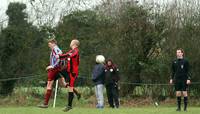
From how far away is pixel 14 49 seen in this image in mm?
30438

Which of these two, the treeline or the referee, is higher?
the treeline

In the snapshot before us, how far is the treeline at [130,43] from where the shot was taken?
27.7 m

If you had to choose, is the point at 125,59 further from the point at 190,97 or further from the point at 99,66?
the point at 99,66

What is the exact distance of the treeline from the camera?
1092 inches

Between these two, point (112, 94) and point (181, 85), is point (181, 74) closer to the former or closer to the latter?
point (181, 85)

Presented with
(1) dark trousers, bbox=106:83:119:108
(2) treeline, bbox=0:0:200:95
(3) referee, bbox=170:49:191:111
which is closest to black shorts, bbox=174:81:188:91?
(3) referee, bbox=170:49:191:111

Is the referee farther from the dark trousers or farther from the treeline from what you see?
the treeline

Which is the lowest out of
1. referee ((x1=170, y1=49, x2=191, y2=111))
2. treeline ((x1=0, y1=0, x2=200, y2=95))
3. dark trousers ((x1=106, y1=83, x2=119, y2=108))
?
dark trousers ((x1=106, y1=83, x2=119, y2=108))

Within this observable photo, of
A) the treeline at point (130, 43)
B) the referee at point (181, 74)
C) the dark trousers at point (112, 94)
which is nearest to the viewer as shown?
the referee at point (181, 74)

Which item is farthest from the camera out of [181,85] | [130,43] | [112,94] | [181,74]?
[130,43]

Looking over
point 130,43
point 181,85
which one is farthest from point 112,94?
point 130,43

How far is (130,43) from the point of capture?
93.2 ft

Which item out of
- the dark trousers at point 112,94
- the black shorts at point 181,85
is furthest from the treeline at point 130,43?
the black shorts at point 181,85

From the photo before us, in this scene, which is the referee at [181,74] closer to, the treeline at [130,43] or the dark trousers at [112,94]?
the dark trousers at [112,94]
